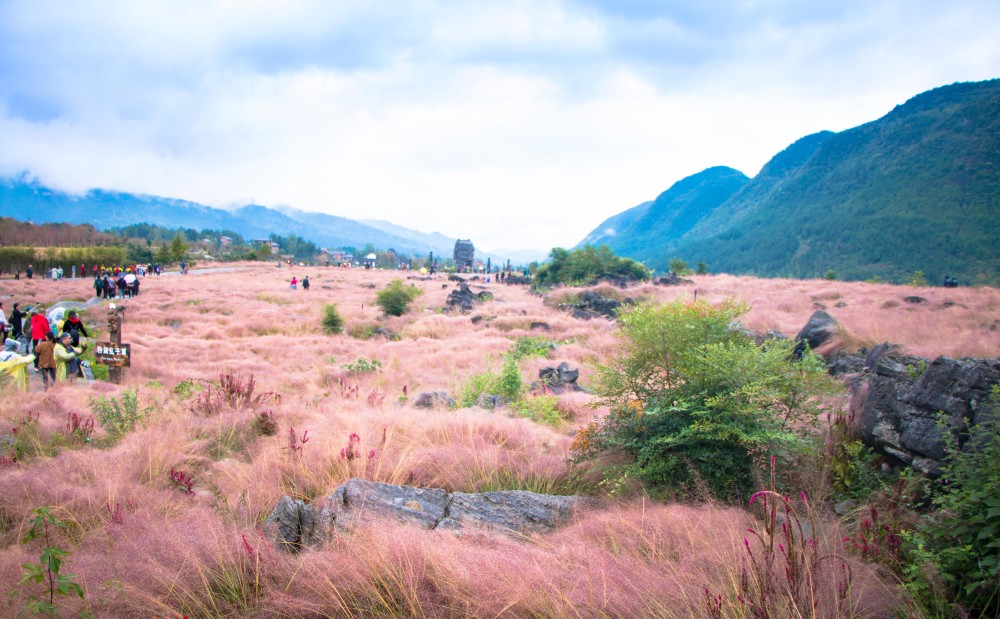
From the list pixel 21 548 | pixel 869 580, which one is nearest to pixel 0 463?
pixel 21 548

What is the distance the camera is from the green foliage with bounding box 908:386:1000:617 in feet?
9.00

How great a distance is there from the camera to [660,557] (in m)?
3.46

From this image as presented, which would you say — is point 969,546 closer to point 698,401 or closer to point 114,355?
point 698,401

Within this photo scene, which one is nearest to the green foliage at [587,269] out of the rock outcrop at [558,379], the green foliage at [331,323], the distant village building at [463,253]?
the green foliage at [331,323]

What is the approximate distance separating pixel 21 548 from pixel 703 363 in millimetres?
6325

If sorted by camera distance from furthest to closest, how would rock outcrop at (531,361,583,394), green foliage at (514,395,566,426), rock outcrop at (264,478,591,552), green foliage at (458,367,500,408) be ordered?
rock outcrop at (531,361,583,394) → green foliage at (458,367,500,408) → green foliage at (514,395,566,426) → rock outcrop at (264,478,591,552)

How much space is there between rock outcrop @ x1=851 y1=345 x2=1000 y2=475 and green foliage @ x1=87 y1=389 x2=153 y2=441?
9.76 metres

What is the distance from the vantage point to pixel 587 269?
44188mm

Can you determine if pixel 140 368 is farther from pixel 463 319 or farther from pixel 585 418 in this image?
pixel 463 319

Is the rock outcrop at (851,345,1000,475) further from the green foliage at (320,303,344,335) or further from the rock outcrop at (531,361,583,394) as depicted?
the green foliage at (320,303,344,335)

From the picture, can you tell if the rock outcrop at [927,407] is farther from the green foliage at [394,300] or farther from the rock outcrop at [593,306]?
the green foliage at [394,300]

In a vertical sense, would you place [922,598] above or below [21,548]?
above

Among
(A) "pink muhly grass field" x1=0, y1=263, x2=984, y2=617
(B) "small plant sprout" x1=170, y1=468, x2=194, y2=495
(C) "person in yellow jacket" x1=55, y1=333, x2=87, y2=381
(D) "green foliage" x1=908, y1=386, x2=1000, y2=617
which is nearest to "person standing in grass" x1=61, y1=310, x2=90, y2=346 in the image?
(C) "person in yellow jacket" x1=55, y1=333, x2=87, y2=381

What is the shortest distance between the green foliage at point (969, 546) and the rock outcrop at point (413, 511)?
8.18ft
